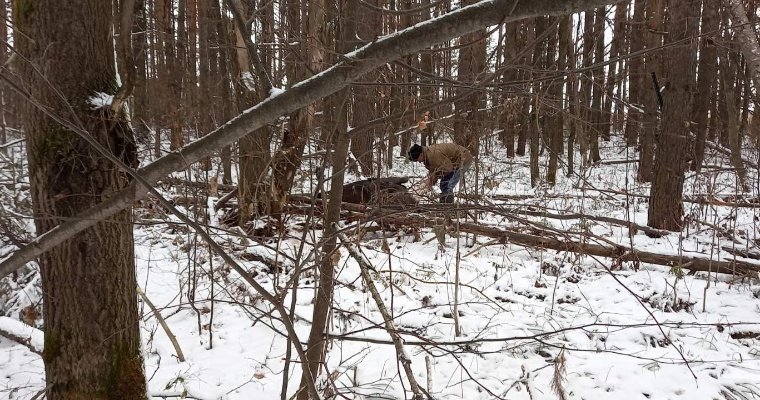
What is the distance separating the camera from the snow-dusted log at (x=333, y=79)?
3.59 feet

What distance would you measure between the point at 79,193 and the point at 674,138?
22.9 ft

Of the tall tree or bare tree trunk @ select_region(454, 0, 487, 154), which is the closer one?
bare tree trunk @ select_region(454, 0, 487, 154)

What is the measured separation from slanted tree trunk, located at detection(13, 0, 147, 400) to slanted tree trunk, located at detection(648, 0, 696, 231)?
21.6 feet

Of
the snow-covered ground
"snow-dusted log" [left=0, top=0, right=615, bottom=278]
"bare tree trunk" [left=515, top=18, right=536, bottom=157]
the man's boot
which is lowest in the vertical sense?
the snow-covered ground

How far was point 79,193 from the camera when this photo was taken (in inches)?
76.2

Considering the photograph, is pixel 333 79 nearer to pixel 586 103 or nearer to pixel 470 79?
pixel 470 79

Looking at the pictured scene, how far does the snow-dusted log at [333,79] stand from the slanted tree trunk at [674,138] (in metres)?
6.22

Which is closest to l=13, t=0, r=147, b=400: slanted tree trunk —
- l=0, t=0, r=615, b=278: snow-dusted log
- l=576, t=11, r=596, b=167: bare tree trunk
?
l=0, t=0, r=615, b=278: snow-dusted log

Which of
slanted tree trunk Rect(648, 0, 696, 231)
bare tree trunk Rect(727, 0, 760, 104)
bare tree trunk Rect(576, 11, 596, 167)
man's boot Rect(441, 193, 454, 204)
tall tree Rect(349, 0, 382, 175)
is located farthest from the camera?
slanted tree trunk Rect(648, 0, 696, 231)

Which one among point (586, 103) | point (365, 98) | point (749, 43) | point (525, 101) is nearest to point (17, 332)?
point (365, 98)

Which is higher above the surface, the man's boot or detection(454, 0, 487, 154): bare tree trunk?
detection(454, 0, 487, 154): bare tree trunk

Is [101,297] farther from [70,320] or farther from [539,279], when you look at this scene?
[539,279]

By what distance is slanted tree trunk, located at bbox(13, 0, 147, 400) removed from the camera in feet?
6.22

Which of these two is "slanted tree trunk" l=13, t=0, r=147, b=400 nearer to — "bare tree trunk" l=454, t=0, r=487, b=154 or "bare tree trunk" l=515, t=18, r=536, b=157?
"bare tree trunk" l=454, t=0, r=487, b=154
